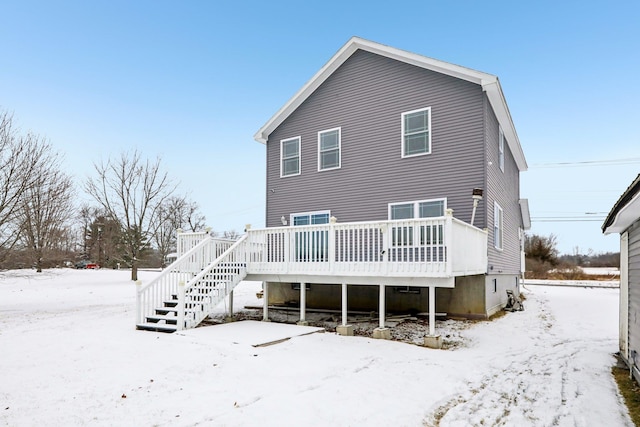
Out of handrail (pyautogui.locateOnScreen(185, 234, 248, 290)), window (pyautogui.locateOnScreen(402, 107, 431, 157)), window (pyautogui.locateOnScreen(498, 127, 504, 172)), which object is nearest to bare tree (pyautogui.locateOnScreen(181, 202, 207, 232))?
handrail (pyautogui.locateOnScreen(185, 234, 248, 290))

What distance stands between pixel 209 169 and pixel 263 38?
1088 inches

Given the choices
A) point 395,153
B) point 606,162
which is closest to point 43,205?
point 395,153

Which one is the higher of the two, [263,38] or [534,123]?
[263,38]

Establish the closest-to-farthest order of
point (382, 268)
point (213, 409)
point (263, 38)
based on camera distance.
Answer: point (213, 409)
point (382, 268)
point (263, 38)

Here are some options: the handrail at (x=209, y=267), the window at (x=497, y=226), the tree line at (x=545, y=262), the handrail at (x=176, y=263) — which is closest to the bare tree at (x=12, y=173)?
the handrail at (x=176, y=263)

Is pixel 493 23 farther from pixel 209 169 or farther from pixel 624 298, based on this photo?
pixel 209 169

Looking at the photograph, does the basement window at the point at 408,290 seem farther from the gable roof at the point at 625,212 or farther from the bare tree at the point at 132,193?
the bare tree at the point at 132,193

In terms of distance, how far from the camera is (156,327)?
358 inches

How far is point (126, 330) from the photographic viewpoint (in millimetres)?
9211

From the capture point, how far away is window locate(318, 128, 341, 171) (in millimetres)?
13320

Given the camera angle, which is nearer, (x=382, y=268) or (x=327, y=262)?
(x=382, y=268)

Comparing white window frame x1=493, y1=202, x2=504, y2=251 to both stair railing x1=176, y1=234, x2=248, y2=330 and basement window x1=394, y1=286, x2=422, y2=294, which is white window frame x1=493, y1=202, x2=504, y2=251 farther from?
stair railing x1=176, y1=234, x2=248, y2=330

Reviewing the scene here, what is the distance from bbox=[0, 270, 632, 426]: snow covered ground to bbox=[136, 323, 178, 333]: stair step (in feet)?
1.18

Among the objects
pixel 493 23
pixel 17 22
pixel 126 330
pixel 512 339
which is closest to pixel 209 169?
pixel 17 22
